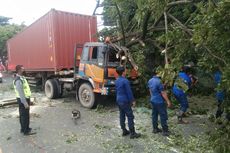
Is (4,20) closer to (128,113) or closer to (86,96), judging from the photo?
(86,96)

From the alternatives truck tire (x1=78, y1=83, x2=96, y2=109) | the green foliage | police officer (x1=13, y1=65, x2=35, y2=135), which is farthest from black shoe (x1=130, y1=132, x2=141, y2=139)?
the green foliage

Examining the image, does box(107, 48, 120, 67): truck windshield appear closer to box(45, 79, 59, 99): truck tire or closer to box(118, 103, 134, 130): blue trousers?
box(118, 103, 134, 130): blue trousers

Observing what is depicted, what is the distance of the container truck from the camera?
11.5 meters

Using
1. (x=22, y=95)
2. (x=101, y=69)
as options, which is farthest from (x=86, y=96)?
(x=22, y=95)

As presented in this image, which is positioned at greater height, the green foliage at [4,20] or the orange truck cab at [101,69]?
the green foliage at [4,20]

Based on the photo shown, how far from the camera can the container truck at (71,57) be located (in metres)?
11.5

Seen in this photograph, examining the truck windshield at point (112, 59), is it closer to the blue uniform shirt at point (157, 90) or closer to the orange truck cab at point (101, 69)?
the orange truck cab at point (101, 69)

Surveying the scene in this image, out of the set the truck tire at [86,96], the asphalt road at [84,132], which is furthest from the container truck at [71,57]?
the asphalt road at [84,132]

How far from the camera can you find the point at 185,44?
649 centimetres

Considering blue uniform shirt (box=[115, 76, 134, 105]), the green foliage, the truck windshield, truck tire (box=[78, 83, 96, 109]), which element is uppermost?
the green foliage

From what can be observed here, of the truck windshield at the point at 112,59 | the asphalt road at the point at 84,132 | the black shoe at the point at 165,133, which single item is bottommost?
the asphalt road at the point at 84,132

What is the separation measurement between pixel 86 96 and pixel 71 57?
84.2 inches

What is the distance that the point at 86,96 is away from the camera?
12180 mm

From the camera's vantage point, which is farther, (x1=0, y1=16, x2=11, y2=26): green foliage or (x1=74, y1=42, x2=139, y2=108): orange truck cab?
(x1=0, y1=16, x2=11, y2=26): green foliage
